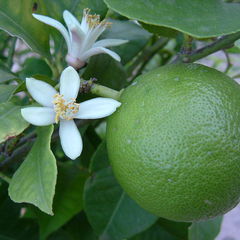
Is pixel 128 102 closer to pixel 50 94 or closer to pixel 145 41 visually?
pixel 50 94

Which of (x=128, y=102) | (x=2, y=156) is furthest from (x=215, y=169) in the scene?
(x=2, y=156)

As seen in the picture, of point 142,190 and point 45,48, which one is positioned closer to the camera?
point 142,190

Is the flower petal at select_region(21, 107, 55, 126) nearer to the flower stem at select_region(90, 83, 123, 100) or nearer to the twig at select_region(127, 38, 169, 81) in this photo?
the flower stem at select_region(90, 83, 123, 100)

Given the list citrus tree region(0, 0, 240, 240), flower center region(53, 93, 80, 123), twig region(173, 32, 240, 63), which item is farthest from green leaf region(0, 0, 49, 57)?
twig region(173, 32, 240, 63)

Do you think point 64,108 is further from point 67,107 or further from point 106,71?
point 106,71

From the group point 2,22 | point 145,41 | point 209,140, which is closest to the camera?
point 209,140

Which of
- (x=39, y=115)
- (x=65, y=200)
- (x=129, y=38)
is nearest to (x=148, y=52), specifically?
(x=129, y=38)
